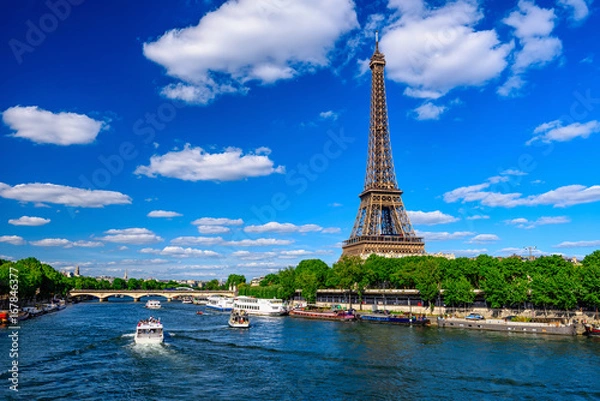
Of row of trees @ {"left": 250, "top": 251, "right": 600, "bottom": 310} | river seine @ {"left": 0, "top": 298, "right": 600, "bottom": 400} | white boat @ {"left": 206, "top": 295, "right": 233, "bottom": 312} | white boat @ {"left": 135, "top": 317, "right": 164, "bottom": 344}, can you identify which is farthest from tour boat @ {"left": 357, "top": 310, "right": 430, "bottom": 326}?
white boat @ {"left": 206, "top": 295, "right": 233, "bottom": 312}

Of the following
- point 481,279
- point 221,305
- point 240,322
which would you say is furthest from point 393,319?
point 221,305

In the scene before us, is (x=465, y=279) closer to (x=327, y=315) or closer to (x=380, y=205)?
(x=327, y=315)

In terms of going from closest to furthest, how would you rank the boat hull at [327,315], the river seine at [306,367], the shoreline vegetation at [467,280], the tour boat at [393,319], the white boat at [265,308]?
1. the river seine at [306,367]
2. the shoreline vegetation at [467,280]
3. the tour boat at [393,319]
4. the boat hull at [327,315]
5. the white boat at [265,308]

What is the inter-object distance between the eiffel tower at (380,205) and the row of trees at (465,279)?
10932mm

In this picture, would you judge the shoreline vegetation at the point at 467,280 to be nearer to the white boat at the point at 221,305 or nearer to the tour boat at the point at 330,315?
the tour boat at the point at 330,315

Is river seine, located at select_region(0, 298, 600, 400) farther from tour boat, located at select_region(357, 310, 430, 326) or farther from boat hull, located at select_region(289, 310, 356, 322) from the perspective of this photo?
boat hull, located at select_region(289, 310, 356, 322)

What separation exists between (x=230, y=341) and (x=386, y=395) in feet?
98.2

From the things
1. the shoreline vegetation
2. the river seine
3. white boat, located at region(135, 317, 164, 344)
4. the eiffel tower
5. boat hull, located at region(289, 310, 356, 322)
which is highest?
the eiffel tower

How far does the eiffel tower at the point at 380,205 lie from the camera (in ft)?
394

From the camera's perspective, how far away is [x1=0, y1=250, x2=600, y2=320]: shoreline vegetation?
69.2 m

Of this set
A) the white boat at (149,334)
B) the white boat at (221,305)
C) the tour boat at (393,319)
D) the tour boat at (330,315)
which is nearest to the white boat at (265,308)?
the tour boat at (330,315)

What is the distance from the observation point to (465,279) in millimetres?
83125

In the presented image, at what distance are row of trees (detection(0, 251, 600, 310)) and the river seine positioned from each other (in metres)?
11.3

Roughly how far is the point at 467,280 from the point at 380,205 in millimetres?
42145
